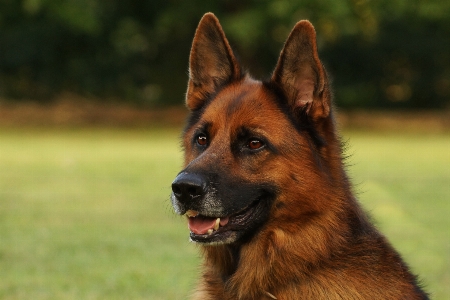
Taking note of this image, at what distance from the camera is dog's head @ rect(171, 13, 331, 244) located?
4645 mm

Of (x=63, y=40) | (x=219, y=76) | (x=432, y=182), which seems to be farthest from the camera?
(x=63, y=40)

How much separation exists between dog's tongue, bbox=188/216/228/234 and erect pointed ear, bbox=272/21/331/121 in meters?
0.85

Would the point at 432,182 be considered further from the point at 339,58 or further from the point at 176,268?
the point at 339,58

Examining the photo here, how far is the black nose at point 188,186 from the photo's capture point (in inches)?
179

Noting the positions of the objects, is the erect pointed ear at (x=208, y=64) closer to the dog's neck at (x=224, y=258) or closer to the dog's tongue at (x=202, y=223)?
the dog's tongue at (x=202, y=223)

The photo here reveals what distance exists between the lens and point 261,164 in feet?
15.6

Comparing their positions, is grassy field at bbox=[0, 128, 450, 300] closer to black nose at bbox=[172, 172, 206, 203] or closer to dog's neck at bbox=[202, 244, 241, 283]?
dog's neck at bbox=[202, 244, 241, 283]

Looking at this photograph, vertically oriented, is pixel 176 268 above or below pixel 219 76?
below

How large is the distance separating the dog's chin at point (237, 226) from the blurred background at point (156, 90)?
316 inches

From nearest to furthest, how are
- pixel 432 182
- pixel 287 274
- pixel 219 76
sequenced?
pixel 287 274, pixel 219 76, pixel 432 182

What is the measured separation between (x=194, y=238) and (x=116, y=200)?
918 cm

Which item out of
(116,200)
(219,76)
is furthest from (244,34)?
(219,76)

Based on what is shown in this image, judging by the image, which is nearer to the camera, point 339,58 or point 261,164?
point 261,164

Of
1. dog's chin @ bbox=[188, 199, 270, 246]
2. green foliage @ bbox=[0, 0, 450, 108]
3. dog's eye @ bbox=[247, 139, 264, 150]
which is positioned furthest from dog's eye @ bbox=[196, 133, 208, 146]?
green foliage @ bbox=[0, 0, 450, 108]
